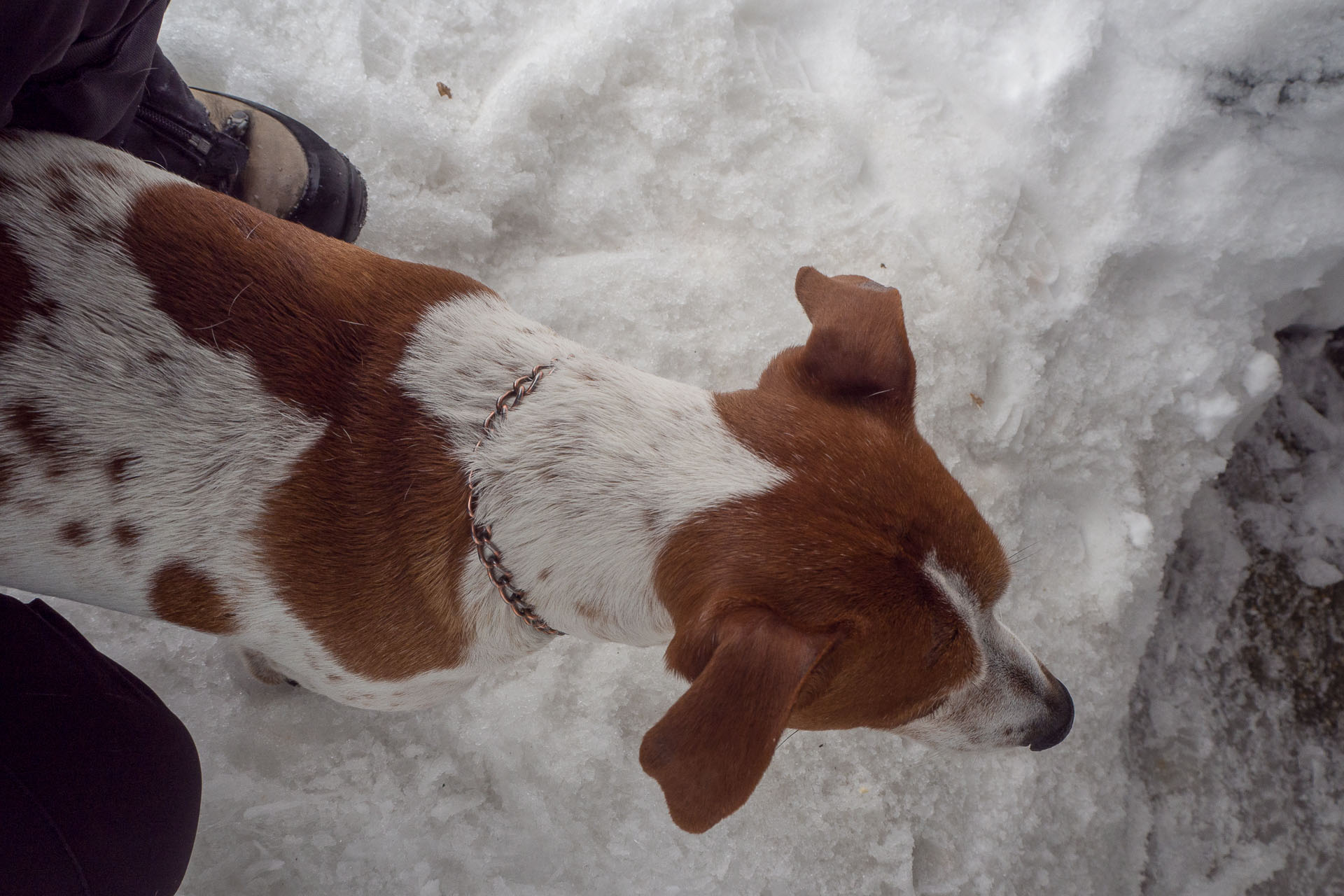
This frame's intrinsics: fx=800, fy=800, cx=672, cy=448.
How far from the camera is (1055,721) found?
189 centimetres

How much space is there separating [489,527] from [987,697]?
1.13 metres

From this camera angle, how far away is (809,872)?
97.0 inches

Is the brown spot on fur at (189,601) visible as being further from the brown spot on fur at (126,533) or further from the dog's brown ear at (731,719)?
the dog's brown ear at (731,719)

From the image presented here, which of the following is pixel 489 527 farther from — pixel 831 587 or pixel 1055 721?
pixel 1055 721

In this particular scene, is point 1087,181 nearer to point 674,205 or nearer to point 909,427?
point 674,205

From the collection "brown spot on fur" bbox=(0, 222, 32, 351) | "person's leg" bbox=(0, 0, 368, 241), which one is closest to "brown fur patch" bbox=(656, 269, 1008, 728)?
"brown spot on fur" bbox=(0, 222, 32, 351)

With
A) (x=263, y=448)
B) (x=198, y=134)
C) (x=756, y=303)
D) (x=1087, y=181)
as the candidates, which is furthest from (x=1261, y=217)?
(x=198, y=134)

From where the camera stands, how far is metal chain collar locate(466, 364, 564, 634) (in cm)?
165

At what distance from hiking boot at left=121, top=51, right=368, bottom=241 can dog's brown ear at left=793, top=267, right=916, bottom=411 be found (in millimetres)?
1603

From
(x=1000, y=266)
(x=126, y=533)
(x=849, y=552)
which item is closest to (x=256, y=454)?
(x=126, y=533)

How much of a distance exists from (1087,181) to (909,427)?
1764 mm

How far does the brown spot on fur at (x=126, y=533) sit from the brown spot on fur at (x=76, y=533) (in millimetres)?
50

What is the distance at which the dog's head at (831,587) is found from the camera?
1.35m

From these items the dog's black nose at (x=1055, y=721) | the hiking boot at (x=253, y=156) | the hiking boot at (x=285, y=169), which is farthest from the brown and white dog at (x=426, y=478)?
the hiking boot at (x=285, y=169)
